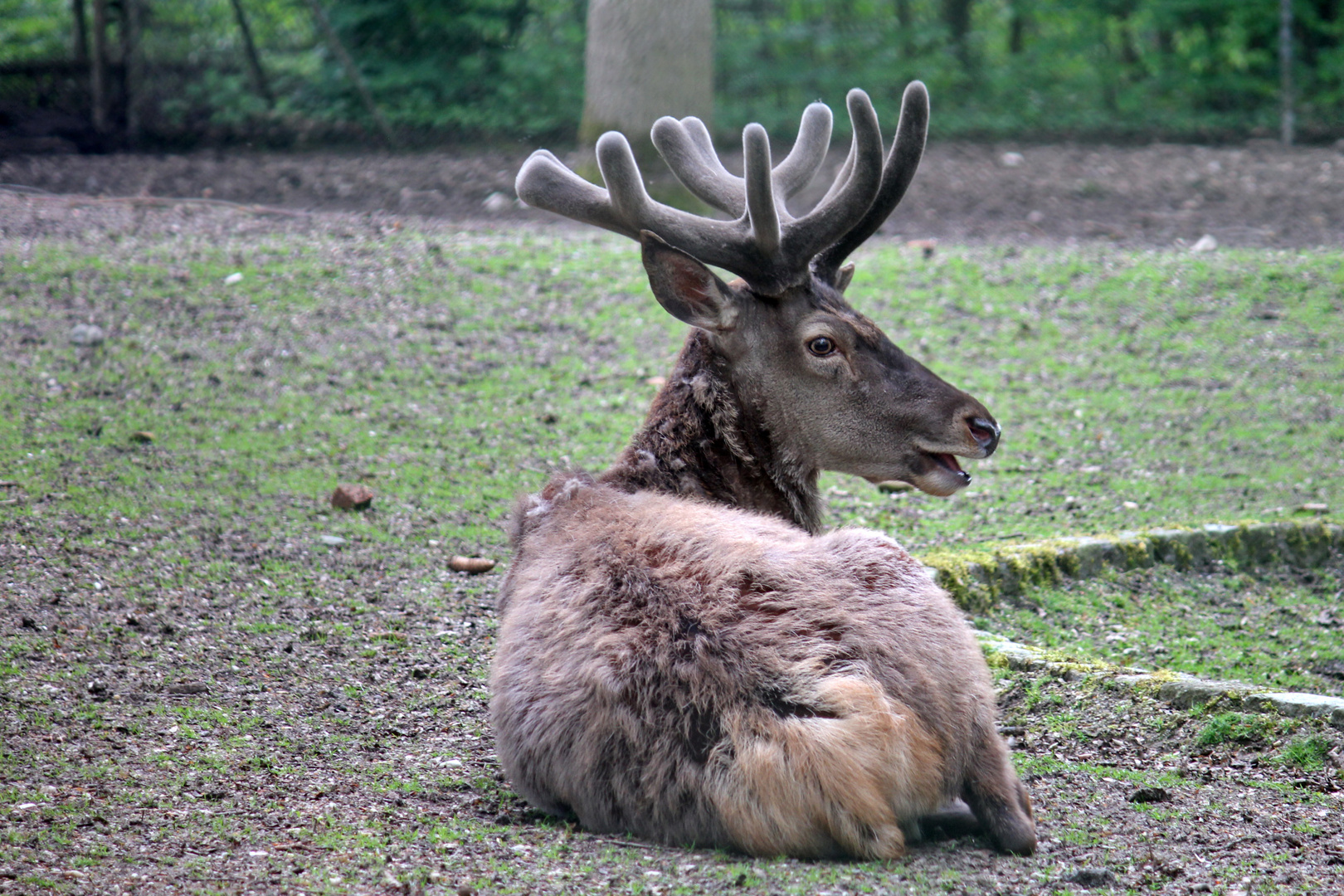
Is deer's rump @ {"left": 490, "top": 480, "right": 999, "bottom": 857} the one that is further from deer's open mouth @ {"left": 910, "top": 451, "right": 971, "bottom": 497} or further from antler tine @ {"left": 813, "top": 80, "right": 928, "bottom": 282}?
antler tine @ {"left": 813, "top": 80, "right": 928, "bottom": 282}

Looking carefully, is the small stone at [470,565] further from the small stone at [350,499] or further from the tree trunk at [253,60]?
the tree trunk at [253,60]

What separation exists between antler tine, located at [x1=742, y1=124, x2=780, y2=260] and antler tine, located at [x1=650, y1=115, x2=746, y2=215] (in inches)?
21.8

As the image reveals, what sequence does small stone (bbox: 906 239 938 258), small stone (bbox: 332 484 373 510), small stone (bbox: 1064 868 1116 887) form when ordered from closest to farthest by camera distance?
small stone (bbox: 1064 868 1116 887) → small stone (bbox: 332 484 373 510) → small stone (bbox: 906 239 938 258)

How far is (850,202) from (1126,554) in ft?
7.97

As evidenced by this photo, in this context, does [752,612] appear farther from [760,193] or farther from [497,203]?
[497,203]

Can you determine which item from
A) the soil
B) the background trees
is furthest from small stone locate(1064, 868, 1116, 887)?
the background trees

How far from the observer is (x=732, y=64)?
1485 cm

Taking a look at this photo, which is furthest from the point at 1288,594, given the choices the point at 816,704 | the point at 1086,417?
the point at 816,704

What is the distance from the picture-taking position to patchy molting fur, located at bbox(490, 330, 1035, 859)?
313cm

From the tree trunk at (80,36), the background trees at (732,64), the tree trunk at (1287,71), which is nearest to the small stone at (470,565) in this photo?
the background trees at (732,64)

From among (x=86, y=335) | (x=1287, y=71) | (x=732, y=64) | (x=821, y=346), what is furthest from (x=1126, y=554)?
(x=1287, y=71)

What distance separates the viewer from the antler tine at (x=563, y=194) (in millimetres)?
5012

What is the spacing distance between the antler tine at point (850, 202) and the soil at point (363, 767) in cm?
178

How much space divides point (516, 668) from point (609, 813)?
516 millimetres
